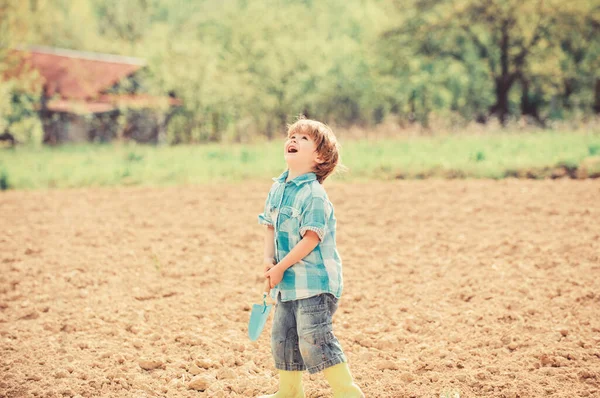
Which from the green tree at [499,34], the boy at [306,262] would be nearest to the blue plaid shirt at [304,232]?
the boy at [306,262]

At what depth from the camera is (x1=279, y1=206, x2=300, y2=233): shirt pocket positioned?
260 centimetres

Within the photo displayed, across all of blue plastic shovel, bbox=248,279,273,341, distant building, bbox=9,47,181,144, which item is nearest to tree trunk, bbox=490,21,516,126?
distant building, bbox=9,47,181,144

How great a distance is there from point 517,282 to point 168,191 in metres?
6.04

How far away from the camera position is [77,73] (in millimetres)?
29250

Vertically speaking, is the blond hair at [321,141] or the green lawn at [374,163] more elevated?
the blond hair at [321,141]

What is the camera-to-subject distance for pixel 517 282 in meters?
4.65

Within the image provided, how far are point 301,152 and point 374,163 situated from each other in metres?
8.03

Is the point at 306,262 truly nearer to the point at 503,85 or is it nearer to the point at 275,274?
the point at 275,274

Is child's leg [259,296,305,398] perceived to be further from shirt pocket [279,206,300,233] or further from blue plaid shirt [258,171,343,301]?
shirt pocket [279,206,300,233]

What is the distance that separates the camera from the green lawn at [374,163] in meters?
9.91

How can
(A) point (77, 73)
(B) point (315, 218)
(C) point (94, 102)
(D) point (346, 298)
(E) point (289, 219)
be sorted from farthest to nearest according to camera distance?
1. (A) point (77, 73)
2. (C) point (94, 102)
3. (D) point (346, 298)
4. (E) point (289, 219)
5. (B) point (315, 218)

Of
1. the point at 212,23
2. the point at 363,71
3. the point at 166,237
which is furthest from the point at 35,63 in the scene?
the point at 166,237

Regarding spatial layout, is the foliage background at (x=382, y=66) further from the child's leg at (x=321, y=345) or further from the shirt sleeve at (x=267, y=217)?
the child's leg at (x=321, y=345)

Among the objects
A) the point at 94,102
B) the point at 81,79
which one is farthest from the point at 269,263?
the point at 81,79
